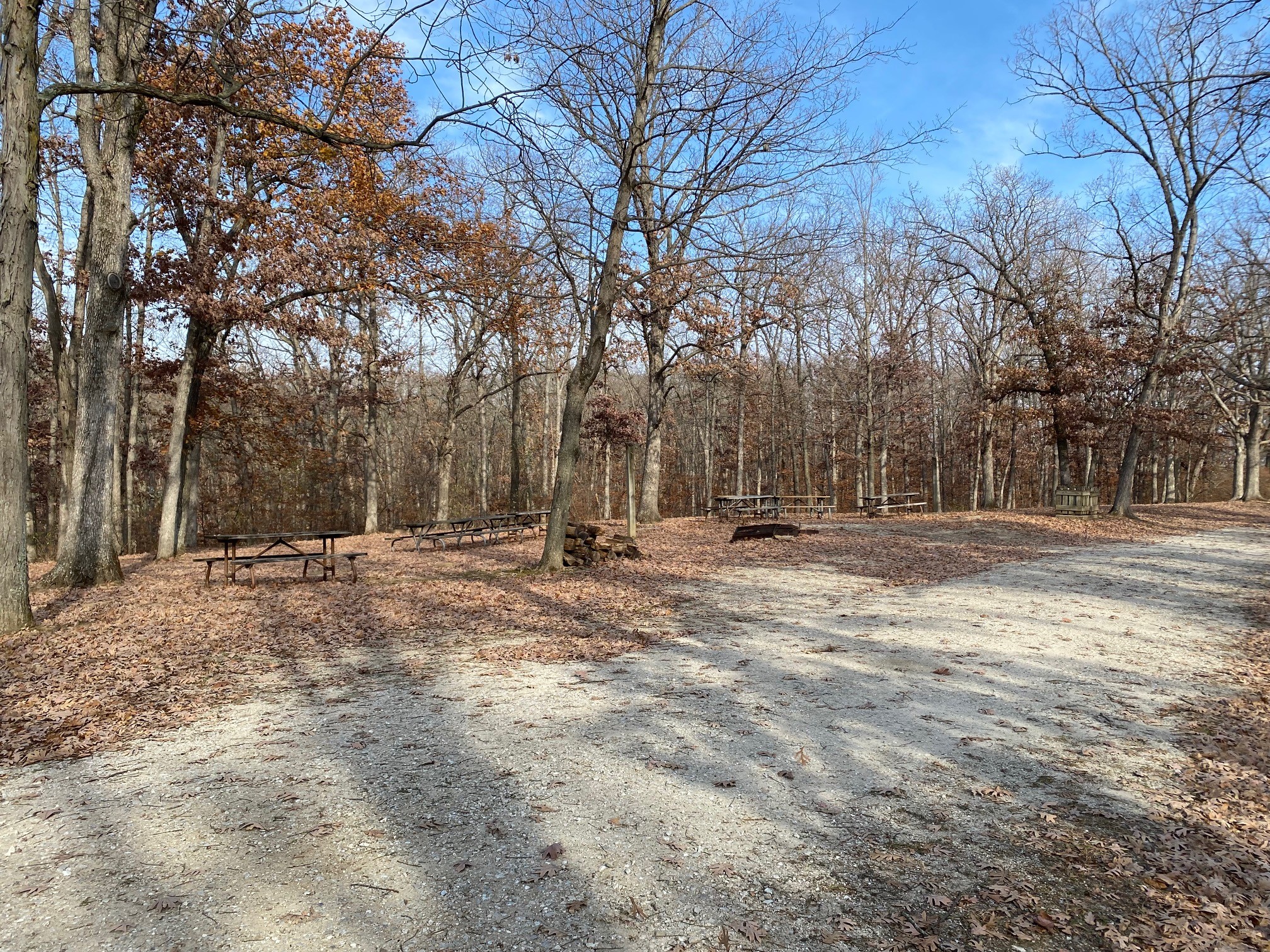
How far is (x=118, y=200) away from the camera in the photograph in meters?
9.51

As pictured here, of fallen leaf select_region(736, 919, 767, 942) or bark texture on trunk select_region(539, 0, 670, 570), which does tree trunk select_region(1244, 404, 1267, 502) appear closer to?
bark texture on trunk select_region(539, 0, 670, 570)

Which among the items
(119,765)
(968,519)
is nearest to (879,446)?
(968,519)

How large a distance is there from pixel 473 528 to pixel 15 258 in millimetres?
10877

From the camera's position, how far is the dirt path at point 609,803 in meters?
2.44

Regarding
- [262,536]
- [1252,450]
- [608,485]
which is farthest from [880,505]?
[262,536]

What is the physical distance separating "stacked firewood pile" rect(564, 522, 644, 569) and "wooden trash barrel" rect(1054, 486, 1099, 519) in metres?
14.4

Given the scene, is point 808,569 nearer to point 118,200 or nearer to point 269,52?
point 269,52

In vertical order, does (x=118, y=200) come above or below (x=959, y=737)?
above

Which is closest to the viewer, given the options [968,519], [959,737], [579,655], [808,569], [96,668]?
[959,737]

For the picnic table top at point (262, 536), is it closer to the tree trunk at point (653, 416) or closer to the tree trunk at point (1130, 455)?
the tree trunk at point (653, 416)

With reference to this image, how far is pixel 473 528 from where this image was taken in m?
16.4

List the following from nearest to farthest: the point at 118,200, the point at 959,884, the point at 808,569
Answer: the point at 959,884 → the point at 118,200 → the point at 808,569

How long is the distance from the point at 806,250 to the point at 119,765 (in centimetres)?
952

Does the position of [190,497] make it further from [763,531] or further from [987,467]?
[987,467]
